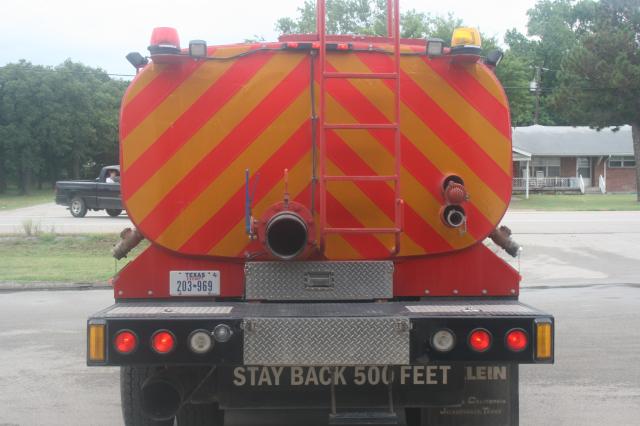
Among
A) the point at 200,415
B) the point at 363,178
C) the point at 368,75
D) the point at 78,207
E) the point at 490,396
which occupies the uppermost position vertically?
the point at 368,75

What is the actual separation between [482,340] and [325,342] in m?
0.76

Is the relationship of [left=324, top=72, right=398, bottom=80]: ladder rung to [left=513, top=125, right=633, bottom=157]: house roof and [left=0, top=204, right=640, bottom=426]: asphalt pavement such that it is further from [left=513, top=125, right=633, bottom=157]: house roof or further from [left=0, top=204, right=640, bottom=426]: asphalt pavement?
[left=513, top=125, right=633, bottom=157]: house roof

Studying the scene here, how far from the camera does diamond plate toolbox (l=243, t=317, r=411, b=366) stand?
11.6 feet

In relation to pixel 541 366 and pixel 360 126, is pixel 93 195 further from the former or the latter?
pixel 360 126

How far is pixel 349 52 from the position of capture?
4.20 metres

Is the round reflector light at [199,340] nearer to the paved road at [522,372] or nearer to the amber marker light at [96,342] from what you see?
the amber marker light at [96,342]

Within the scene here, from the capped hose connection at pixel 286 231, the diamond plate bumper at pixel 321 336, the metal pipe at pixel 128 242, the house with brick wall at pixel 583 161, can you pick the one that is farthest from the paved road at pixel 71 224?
the house with brick wall at pixel 583 161

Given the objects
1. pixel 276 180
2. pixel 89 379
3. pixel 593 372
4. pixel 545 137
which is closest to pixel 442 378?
pixel 276 180

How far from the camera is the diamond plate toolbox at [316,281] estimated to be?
407 centimetres

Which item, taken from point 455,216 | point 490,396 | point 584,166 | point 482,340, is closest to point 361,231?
point 455,216

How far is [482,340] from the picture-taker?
143 inches

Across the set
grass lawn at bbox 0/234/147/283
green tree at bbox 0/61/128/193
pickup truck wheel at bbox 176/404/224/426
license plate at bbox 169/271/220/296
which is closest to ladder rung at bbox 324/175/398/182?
license plate at bbox 169/271/220/296

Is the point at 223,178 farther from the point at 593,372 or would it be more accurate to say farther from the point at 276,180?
→ the point at 593,372

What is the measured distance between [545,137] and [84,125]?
33.2 m
